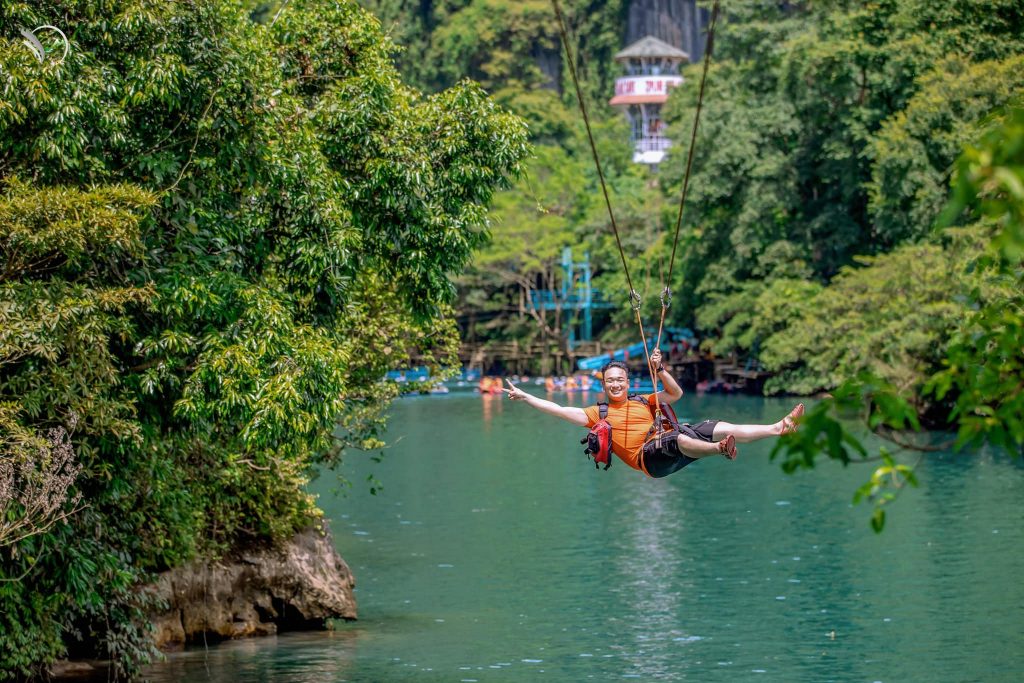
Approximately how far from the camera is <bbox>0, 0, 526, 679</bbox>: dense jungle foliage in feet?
44.3

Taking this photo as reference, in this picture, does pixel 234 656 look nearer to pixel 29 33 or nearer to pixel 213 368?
pixel 213 368

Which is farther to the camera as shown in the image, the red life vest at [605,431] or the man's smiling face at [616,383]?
the man's smiling face at [616,383]

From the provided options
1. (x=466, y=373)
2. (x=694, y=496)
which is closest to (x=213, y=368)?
(x=694, y=496)

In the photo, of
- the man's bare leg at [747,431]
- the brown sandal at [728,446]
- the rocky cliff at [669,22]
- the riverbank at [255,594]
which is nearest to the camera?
the man's bare leg at [747,431]

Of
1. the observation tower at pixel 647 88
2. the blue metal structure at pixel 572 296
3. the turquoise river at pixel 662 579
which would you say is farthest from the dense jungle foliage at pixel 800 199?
the turquoise river at pixel 662 579

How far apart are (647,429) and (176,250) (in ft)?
18.3

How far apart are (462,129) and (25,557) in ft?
22.7

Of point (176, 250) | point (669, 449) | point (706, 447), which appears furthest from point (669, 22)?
point (706, 447)

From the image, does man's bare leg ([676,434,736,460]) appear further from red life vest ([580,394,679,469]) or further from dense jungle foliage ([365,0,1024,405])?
dense jungle foliage ([365,0,1024,405])

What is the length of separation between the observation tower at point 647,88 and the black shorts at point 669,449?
2854 inches

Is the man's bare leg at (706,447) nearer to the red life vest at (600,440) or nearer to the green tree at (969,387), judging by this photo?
the red life vest at (600,440)

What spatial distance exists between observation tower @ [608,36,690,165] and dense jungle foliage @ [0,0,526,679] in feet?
223

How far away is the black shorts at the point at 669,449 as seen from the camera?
12594 millimetres

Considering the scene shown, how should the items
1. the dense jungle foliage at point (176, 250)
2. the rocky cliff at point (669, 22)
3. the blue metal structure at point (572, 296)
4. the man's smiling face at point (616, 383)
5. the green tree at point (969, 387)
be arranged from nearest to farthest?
the green tree at point (969, 387) < the man's smiling face at point (616, 383) < the dense jungle foliage at point (176, 250) < the blue metal structure at point (572, 296) < the rocky cliff at point (669, 22)
